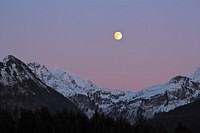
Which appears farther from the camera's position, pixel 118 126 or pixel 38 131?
pixel 118 126

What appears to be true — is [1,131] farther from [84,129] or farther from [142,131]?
[142,131]

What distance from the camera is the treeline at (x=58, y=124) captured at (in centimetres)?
17275

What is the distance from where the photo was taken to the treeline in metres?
173

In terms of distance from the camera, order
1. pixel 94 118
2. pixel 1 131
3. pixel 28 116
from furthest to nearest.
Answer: pixel 94 118 < pixel 28 116 < pixel 1 131

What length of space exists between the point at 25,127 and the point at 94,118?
97.5 feet

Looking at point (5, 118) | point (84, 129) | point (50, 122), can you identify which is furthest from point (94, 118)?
point (5, 118)

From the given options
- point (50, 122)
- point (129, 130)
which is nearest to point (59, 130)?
point (50, 122)

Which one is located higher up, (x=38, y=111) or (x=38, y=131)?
(x=38, y=111)

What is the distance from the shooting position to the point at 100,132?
185000 mm

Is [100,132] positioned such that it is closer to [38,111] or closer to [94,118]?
[94,118]

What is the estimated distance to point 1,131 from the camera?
6422 inches

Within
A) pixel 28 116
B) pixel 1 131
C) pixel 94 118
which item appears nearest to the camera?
pixel 1 131

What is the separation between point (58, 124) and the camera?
18062 centimetres

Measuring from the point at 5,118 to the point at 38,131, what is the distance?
1181cm
